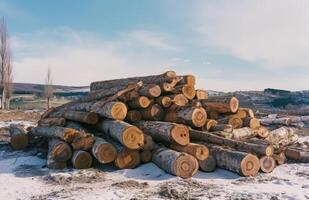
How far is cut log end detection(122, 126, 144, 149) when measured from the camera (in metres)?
8.43

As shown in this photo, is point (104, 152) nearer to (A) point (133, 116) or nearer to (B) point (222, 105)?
(A) point (133, 116)

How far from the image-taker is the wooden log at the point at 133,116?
9930 mm

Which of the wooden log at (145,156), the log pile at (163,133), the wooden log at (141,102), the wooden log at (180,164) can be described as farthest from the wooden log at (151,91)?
the wooden log at (180,164)

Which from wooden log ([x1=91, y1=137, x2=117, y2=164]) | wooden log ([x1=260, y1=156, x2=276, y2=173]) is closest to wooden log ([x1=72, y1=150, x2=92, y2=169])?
wooden log ([x1=91, y1=137, x2=117, y2=164])

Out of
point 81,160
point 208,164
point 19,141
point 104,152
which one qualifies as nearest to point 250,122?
point 208,164

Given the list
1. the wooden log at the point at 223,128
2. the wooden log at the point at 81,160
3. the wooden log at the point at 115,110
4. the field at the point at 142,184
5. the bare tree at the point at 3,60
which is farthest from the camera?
the bare tree at the point at 3,60

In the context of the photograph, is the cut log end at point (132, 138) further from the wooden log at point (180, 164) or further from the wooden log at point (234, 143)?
the wooden log at point (234, 143)

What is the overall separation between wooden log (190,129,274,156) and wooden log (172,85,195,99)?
4.06ft

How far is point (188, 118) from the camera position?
9.40 m

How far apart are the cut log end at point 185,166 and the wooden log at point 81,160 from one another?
2.03 metres

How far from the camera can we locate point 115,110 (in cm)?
941

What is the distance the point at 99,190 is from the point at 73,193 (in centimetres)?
47

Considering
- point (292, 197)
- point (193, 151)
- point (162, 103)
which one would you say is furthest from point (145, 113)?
point (292, 197)

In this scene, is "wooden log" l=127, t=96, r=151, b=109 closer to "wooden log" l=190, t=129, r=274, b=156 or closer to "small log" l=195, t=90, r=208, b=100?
"wooden log" l=190, t=129, r=274, b=156
